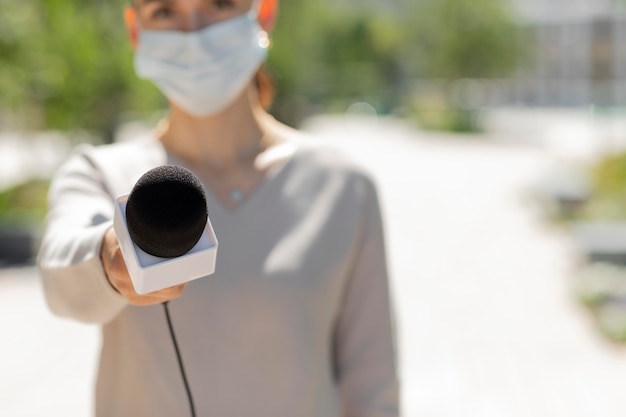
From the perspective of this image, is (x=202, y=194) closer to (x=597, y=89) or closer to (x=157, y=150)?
(x=157, y=150)

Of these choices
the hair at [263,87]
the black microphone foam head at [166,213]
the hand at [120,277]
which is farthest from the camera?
the hair at [263,87]

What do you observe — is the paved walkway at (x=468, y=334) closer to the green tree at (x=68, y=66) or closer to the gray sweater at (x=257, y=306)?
the gray sweater at (x=257, y=306)

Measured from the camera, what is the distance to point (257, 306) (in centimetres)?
170

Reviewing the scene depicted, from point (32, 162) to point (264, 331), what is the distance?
812 inches

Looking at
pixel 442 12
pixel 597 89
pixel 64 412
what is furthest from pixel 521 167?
pixel 597 89

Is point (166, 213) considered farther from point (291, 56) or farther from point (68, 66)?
point (291, 56)

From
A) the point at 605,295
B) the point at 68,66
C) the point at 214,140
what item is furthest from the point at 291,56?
the point at 214,140

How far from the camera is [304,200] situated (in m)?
1.81

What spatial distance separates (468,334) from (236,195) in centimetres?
649

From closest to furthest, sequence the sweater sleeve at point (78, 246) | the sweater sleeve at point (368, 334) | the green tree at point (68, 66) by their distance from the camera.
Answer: the sweater sleeve at point (78, 246) < the sweater sleeve at point (368, 334) < the green tree at point (68, 66)

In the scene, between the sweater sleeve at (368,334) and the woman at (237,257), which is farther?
the sweater sleeve at (368,334)

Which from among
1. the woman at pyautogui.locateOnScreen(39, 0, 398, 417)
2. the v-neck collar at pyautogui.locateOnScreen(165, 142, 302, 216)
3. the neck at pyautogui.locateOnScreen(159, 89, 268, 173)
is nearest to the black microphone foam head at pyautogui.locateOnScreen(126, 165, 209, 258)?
the woman at pyautogui.locateOnScreen(39, 0, 398, 417)

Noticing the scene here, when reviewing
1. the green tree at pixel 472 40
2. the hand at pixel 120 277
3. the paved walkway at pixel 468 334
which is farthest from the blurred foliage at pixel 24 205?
the green tree at pixel 472 40

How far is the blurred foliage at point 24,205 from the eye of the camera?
36.0 ft
